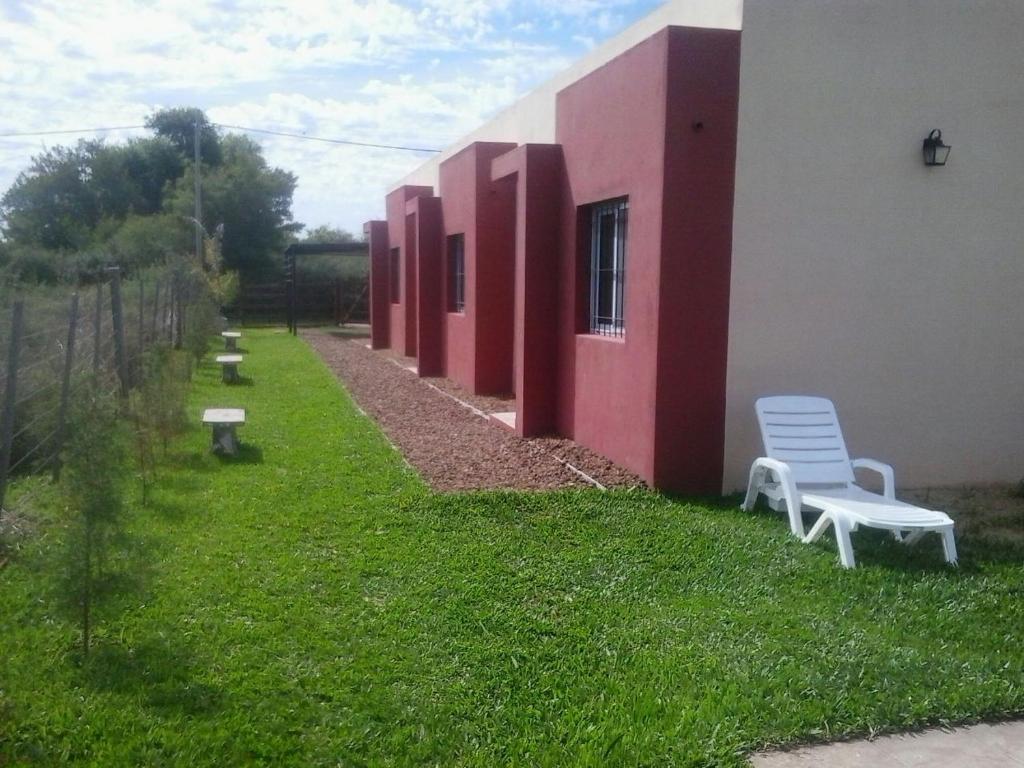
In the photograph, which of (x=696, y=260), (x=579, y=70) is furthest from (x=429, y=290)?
(x=696, y=260)

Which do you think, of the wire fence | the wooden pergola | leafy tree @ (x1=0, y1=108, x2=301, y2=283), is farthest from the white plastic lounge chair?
leafy tree @ (x1=0, y1=108, x2=301, y2=283)

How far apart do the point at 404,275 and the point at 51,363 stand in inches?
450

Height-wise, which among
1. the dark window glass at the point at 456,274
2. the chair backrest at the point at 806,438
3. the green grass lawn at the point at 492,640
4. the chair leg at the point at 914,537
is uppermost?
the dark window glass at the point at 456,274

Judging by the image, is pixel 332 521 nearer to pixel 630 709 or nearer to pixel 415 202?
pixel 630 709

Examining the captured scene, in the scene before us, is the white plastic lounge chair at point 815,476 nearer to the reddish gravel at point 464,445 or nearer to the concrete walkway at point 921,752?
the reddish gravel at point 464,445

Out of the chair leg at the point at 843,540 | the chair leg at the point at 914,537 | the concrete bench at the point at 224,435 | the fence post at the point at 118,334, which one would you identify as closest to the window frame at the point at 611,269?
the chair leg at the point at 843,540

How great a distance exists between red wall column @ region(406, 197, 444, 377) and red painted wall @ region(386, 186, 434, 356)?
1359 millimetres

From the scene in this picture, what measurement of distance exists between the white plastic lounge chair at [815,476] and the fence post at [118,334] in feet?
22.9

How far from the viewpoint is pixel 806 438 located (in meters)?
7.27

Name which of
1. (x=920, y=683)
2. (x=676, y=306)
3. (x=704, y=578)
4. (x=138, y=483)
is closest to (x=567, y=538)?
(x=704, y=578)

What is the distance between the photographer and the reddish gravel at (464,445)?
828 centimetres

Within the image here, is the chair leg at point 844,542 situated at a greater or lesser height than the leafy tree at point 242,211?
lesser

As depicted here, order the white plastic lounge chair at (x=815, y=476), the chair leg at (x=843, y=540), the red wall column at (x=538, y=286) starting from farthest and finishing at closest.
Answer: the red wall column at (x=538, y=286) → the white plastic lounge chair at (x=815, y=476) → the chair leg at (x=843, y=540)

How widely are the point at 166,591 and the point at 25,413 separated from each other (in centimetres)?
314
